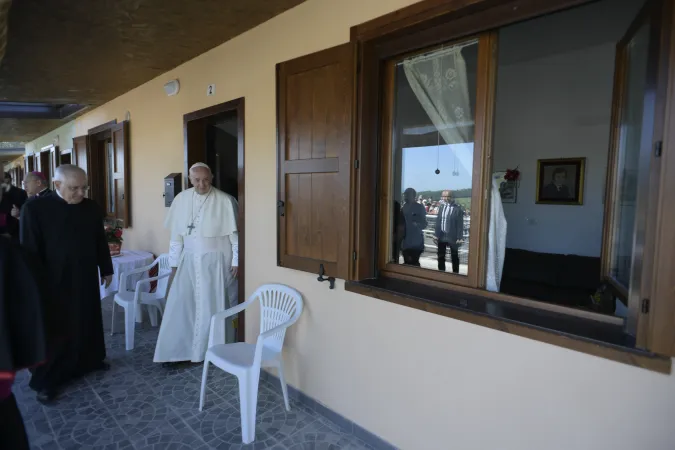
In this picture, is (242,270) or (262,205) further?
(242,270)

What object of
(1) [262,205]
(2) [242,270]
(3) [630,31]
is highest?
(3) [630,31]

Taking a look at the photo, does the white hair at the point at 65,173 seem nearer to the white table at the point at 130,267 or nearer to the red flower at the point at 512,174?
the white table at the point at 130,267

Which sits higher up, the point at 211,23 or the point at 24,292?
the point at 211,23

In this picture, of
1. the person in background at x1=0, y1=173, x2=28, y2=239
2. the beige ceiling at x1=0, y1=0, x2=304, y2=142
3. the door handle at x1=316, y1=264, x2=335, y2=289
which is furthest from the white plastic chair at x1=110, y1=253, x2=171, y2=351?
the beige ceiling at x1=0, y1=0, x2=304, y2=142

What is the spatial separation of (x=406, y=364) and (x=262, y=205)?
1.50 metres

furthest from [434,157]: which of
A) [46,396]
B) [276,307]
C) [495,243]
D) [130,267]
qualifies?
[130,267]

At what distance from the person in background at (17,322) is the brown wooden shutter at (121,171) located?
367 cm

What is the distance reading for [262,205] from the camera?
9.38ft

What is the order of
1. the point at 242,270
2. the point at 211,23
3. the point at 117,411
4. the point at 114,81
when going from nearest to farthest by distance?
1. the point at 117,411
2. the point at 211,23
3. the point at 242,270
4. the point at 114,81

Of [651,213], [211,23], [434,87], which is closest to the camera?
[651,213]

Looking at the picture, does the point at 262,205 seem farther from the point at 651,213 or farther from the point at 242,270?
the point at 651,213

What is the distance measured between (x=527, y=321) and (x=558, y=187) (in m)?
2.99

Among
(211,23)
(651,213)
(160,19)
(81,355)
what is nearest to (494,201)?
(651,213)

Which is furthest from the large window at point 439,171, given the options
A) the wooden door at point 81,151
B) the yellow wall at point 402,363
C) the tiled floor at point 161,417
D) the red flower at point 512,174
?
the wooden door at point 81,151
